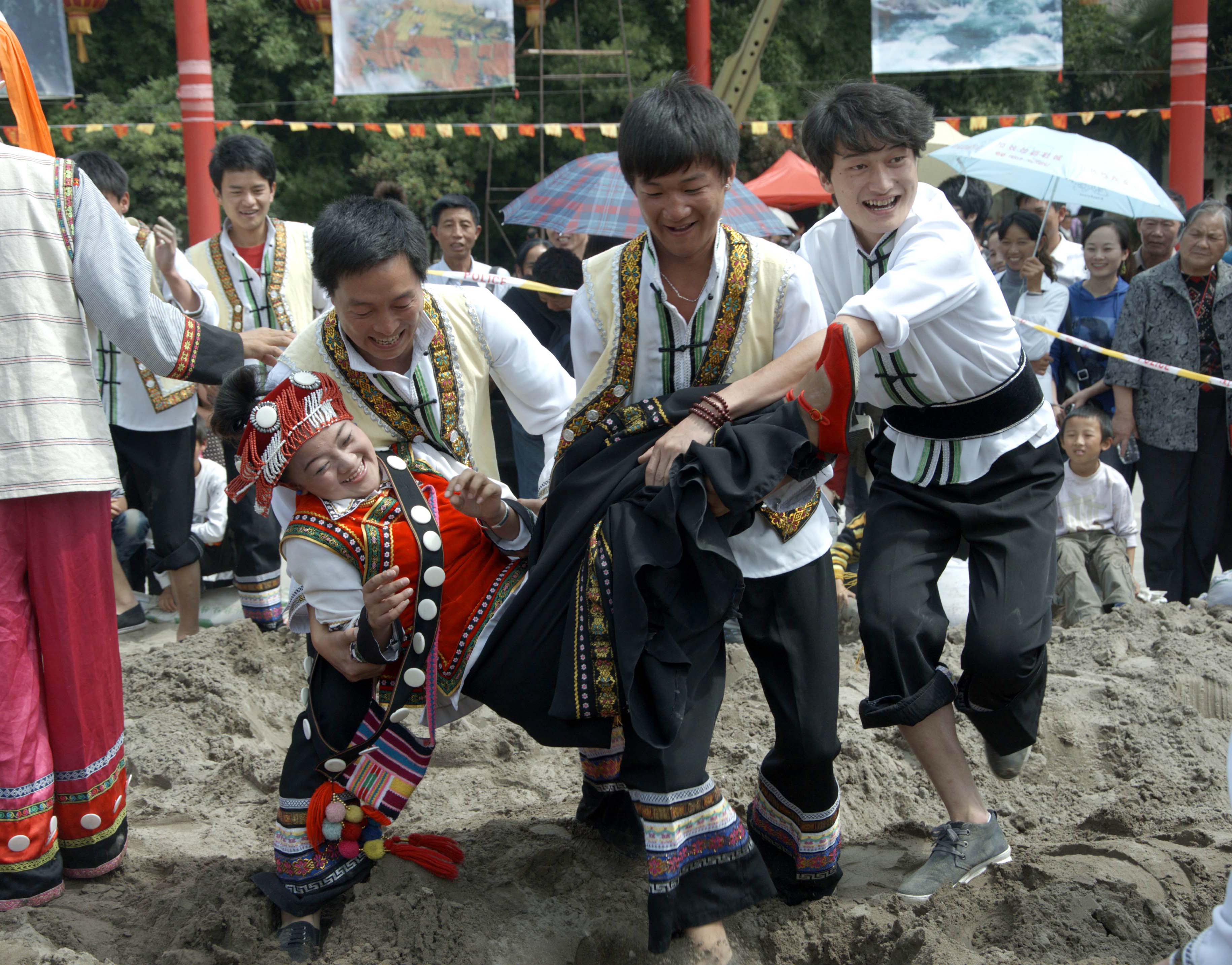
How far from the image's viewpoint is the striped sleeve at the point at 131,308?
2.82 metres

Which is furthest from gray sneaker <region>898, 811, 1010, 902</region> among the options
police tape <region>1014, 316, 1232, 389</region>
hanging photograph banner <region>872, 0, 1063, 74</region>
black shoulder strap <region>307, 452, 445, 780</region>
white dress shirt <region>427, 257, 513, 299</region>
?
hanging photograph banner <region>872, 0, 1063, 74</region>

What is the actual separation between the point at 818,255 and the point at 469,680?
1.40 m

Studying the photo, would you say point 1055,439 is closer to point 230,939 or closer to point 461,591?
point 461,591

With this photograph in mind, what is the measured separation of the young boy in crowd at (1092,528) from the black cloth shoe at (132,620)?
443cm

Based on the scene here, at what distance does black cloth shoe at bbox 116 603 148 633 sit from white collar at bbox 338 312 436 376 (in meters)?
3.66

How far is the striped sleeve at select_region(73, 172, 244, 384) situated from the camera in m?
2.82

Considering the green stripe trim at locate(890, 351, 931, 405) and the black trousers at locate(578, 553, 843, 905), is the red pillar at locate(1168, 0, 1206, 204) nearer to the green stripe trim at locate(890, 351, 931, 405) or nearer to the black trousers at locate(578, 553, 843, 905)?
the green stripe trim at locate(890, 351, 931, 405)

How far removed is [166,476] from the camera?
16.0 feet

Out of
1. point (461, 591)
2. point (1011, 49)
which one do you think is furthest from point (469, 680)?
point (1011, 49)

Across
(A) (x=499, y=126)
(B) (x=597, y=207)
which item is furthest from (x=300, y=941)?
(A) (x=499, y=126)

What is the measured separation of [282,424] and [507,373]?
63cm

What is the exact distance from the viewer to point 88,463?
2.82 m

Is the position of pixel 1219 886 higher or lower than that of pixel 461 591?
lower

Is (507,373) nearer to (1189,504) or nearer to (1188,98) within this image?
(1189,504)
